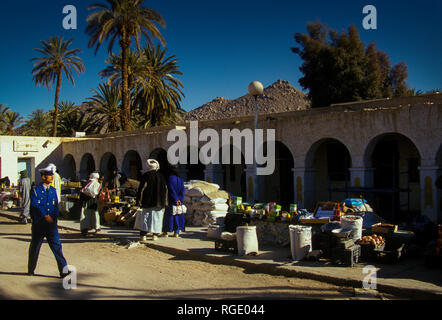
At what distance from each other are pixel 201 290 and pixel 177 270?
137 centimetres

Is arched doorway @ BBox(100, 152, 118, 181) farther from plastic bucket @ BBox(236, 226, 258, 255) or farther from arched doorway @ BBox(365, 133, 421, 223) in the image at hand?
plastic bucket @ BBox(236, 226, 258, 255)

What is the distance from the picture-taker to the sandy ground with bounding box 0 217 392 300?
217 inches

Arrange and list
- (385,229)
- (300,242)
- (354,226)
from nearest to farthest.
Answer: (300,242)
(354,226)
(385,229)

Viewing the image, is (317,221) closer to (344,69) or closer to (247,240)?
(247,240)

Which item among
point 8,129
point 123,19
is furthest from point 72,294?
point 8,129

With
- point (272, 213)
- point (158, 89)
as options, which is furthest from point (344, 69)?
point (272, 213)

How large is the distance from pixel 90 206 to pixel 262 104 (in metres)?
68.6

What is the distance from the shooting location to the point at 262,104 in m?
76.9

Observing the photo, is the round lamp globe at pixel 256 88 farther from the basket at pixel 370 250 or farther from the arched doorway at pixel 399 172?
the arched doorway at pixel 399 172

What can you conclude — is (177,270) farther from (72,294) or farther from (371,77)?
(371,77)

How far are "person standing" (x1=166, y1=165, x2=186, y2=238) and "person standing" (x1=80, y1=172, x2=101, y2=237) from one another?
212cm

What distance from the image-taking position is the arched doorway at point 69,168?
1043 inches

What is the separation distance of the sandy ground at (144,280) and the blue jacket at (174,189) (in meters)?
1.35

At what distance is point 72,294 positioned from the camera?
5562mm
